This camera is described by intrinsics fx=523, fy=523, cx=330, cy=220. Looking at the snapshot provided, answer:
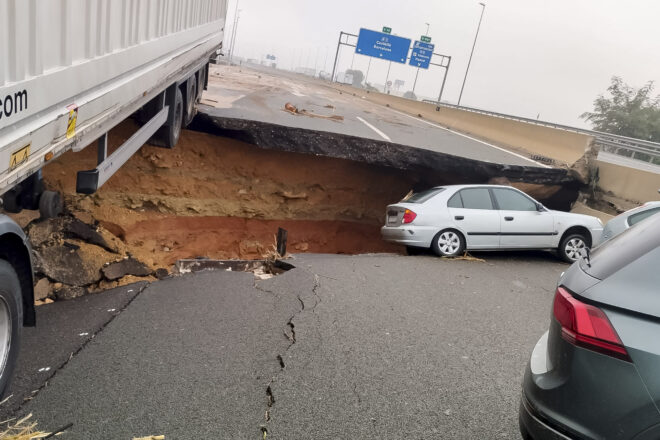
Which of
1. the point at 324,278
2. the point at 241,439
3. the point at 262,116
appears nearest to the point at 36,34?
the point at 241,439

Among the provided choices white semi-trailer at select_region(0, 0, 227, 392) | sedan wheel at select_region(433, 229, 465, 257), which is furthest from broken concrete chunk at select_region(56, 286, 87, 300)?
sedan wheel at select_region(433, 229, 465, 257)

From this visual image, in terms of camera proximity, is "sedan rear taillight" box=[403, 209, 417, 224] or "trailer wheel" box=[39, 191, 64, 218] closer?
"trailer wheel" box=[39, 191, 64, 218]

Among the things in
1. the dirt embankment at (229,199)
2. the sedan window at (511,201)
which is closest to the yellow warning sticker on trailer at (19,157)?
the dirt embankment at (229,199)

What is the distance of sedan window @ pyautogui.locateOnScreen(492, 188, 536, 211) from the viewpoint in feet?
32.6

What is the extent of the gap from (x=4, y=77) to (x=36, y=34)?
481 millimetres

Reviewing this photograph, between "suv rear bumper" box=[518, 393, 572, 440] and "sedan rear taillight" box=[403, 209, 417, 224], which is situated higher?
"suv rear bumper" box=[518, 393, 572, 440]

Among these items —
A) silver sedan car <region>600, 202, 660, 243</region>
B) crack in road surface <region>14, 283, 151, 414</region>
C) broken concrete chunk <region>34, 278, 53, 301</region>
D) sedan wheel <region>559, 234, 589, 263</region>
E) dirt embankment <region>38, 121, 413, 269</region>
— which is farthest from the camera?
dirt embankment <region>38, 121, 413, 269</region>

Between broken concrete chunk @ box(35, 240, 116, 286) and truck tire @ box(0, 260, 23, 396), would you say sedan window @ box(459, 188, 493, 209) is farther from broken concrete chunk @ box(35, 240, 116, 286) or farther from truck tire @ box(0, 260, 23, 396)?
truck tire @ box(0, 260, 23, 396)

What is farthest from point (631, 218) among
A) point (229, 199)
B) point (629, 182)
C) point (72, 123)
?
point (229, 199)

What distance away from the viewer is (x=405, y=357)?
490 cm

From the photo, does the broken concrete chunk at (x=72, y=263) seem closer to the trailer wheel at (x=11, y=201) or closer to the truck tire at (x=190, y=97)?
the truck tire at (x=190, y=97)

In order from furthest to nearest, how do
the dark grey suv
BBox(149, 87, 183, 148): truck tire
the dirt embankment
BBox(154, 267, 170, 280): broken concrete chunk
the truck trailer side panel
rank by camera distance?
the dirt embankment → BBox(149, 87, 183, 148): truck tire → BBox(154, 267, 170, 280): broken concrete chunk → the truck trailer side panel → the dark grey suv

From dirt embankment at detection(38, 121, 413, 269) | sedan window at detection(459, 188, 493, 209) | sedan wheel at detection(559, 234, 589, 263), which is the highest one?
sedan window at detection(459, 188, 493, 209)

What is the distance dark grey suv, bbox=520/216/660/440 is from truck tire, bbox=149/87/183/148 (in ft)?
22.2
